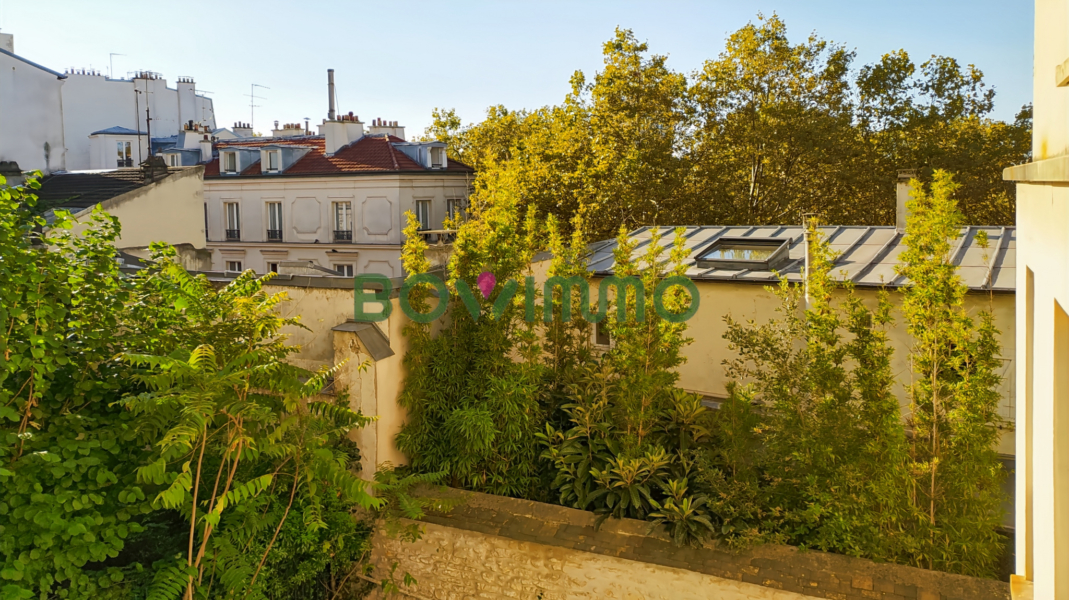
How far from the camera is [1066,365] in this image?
3059 millimetres

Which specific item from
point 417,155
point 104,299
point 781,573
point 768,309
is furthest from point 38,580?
point 417,155

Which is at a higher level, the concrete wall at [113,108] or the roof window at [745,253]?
the concrete wall at [113,108]

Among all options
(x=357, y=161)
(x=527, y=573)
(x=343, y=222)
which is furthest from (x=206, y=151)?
(x=527, y=573)

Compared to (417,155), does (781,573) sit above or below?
below

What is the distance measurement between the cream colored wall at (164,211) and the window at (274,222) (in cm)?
970

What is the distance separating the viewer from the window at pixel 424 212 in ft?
87.9

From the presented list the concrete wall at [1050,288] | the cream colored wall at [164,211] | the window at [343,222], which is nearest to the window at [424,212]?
the window at [343,222]

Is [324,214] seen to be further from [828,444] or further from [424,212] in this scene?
[828,444]

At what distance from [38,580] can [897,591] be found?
7079mm

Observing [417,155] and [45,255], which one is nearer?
[45,255]

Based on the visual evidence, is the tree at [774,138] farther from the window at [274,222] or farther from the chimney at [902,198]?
the window at [274,222]

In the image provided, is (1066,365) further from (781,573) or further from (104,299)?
(104,299)

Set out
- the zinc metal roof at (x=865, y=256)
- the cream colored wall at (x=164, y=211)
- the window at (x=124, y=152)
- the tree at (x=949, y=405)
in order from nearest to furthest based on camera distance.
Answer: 1. the tree at (x=949, y=405)
2. the zinc metal roof at (x=865, y=256)
3. the cream colored wall at (x=164, y=211)
4. the window at (x=124, y=152)

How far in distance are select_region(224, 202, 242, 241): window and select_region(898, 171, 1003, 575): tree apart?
26069mm
